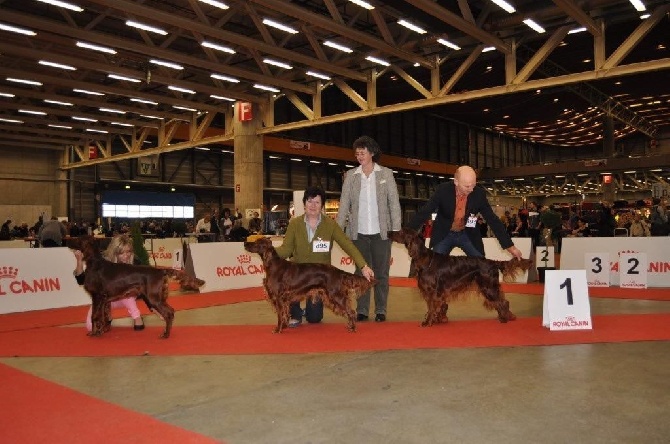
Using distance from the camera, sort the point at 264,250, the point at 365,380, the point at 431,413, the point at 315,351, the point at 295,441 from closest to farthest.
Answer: the point at 295,441, the point at 431,413, the point at 365,380, the point at 315,351, the point at 264,250

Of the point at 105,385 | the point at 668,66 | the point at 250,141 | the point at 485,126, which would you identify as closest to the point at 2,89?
the point at 250,141

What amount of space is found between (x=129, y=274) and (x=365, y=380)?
2.39 m

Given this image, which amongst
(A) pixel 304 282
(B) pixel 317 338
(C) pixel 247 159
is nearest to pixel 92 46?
(C) pixel 247 159

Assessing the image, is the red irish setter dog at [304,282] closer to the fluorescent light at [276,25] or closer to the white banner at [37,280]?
the white banner at [37,280]

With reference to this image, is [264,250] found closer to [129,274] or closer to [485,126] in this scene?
[129,274]

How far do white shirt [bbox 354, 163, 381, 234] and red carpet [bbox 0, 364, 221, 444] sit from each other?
2860 mm

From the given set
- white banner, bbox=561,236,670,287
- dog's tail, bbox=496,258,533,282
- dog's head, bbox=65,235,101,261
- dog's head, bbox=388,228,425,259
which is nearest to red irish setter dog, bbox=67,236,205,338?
dog's head, bbox=65,235,101,261

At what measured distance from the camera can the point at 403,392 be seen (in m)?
2.91

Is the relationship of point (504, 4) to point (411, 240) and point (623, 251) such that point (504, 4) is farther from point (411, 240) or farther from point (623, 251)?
point (411, 240)

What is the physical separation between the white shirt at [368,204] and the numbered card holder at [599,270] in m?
4.58

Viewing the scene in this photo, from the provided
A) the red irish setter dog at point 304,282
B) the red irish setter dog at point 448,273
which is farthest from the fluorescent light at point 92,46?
the red irish setter dog at point 448,273

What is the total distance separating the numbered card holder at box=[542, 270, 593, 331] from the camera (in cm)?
457

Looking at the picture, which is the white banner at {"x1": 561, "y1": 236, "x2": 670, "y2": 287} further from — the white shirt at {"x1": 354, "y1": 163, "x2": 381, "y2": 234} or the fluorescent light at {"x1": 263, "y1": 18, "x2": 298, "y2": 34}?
the fluorescent light at {"x1": 263, "y1": 18, "x2": 298, "y2": 34}

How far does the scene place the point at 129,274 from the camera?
4539mm
